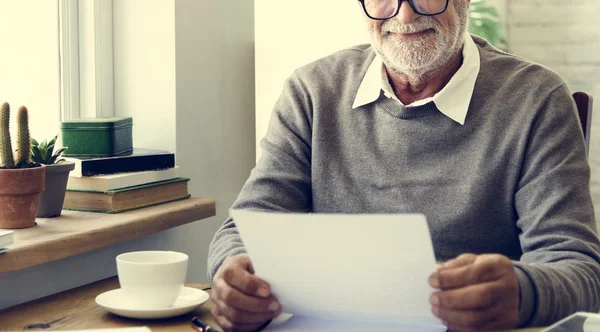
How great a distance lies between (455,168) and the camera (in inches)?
56.6

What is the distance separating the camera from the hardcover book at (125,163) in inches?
62.9

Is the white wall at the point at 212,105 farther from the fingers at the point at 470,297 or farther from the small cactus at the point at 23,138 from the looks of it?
the fingers at the point at 470,297

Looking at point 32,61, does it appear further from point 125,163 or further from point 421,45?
point 421,45

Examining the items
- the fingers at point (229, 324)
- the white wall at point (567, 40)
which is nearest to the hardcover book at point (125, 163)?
the fingers at point (229, 324)

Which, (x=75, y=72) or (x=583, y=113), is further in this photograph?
(x=75, y=72)

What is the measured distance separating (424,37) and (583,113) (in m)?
0.34

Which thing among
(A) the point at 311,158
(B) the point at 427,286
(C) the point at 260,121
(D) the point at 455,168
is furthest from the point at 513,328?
(C) the point at 260,121

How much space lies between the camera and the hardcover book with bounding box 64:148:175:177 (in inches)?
62.9

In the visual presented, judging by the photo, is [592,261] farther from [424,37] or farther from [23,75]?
[23,75]

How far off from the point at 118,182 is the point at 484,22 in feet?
6.64

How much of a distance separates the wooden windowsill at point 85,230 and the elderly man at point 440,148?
0.73 ft

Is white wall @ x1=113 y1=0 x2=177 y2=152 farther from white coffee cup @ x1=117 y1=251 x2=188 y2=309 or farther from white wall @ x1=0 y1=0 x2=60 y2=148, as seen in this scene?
white coffee cup @ x1=117 y1=251 x2=188 y2=309

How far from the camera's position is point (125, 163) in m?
1.65

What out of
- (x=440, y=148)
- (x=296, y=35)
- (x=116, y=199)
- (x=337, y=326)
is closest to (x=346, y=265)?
(x=337, y=326)
